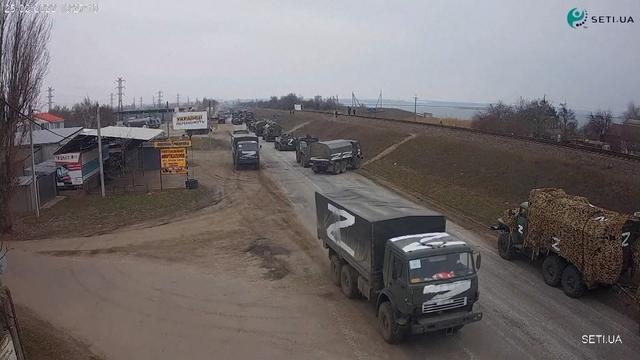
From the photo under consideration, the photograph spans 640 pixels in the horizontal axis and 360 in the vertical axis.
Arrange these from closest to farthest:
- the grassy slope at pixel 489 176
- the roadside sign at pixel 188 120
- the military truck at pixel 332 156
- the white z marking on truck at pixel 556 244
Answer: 1. the white z marking on truck at pixel 556 244
2. the grassy slope at pixel 489 176
3. the military truck at pixel 332 156
4. the roadside sign at pixel 188 120

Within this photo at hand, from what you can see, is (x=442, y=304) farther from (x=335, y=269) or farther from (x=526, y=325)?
(x=335, y=269)

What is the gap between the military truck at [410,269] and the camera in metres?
10.3

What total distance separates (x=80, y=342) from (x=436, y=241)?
889 centimetres

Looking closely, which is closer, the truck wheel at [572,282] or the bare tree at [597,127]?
the truck wheel at [572,282]

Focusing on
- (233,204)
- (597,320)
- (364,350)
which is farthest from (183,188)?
(597,320)

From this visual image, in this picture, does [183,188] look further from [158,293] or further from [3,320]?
[3,320]

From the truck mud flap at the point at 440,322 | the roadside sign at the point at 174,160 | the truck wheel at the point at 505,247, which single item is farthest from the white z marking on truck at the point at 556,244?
the roadside sign at the point at 174,160

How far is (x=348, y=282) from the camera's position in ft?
44.5

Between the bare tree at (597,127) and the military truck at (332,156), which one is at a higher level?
the bare tree at (597,127)

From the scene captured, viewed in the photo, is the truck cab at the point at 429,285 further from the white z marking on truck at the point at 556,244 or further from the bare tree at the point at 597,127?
the bare tree at the point at 597,127

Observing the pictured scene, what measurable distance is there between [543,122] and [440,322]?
45232 millimetres

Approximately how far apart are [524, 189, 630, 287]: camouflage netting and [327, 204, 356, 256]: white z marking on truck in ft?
20.6

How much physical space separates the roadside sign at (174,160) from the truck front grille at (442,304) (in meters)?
22.1

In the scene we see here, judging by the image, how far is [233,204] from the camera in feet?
88.0
